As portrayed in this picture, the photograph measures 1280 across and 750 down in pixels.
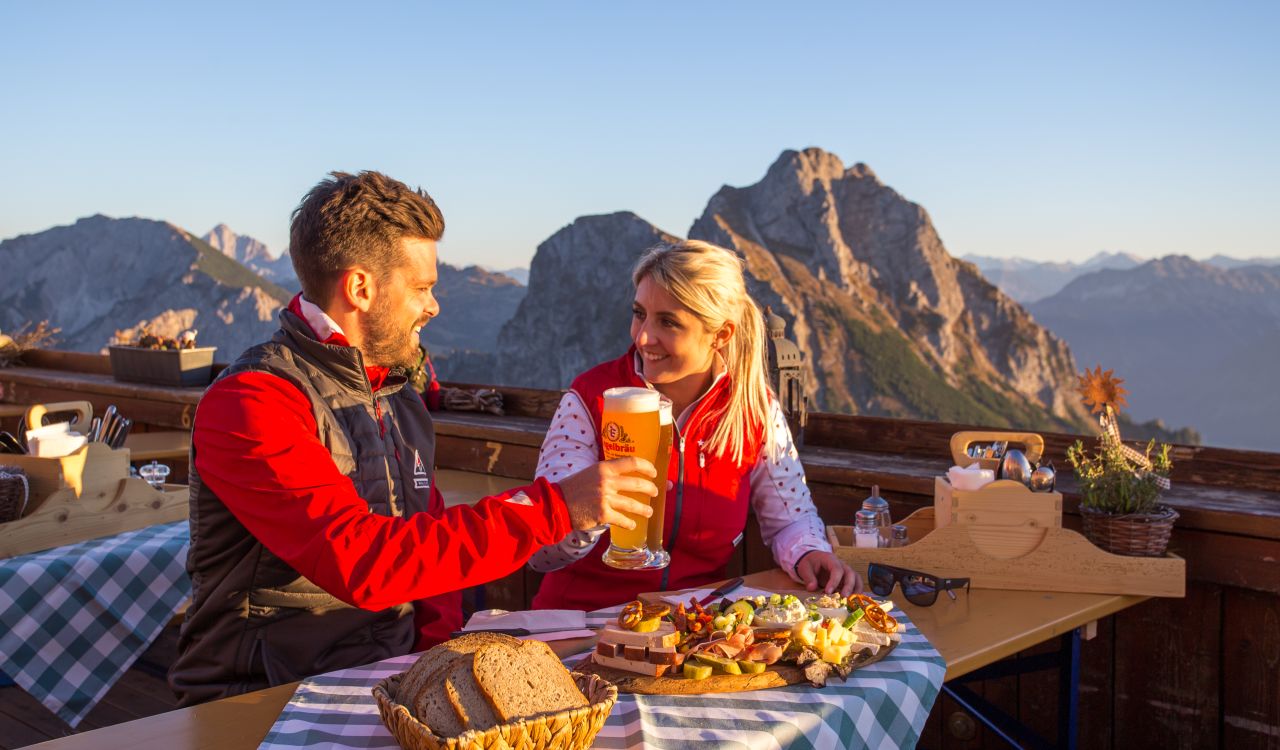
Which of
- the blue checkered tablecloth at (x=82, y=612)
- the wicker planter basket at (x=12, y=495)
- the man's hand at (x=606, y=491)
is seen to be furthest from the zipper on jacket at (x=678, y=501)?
the wicker planter basket at (x=12, y=495)

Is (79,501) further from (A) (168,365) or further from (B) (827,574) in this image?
(A) (168,365)

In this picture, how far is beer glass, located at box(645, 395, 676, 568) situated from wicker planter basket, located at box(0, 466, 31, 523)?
187cm

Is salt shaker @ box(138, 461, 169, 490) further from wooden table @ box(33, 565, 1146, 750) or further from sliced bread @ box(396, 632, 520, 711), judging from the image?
sliced bread @ box(396, 632, 520, 711)

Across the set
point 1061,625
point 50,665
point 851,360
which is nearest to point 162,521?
point 50,665

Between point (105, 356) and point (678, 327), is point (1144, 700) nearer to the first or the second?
point (678, 327)

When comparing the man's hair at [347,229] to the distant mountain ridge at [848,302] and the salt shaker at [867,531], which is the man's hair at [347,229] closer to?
the salt shaker at [867,531]

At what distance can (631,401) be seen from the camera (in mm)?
1668

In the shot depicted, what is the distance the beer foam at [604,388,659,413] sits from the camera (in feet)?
5.48

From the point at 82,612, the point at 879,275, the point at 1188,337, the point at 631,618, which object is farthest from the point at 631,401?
the point at 1188,337

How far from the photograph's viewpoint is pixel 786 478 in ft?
8.33

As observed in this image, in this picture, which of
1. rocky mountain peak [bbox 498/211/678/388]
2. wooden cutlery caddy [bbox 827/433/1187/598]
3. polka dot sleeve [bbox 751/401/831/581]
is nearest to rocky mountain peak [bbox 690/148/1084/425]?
rocky mountain peak [bbox 498/211/678/388]

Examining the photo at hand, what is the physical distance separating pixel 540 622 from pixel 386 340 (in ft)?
2.00

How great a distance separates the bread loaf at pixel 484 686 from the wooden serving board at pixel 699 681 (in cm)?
17

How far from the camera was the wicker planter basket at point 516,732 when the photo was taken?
1.15 metres
